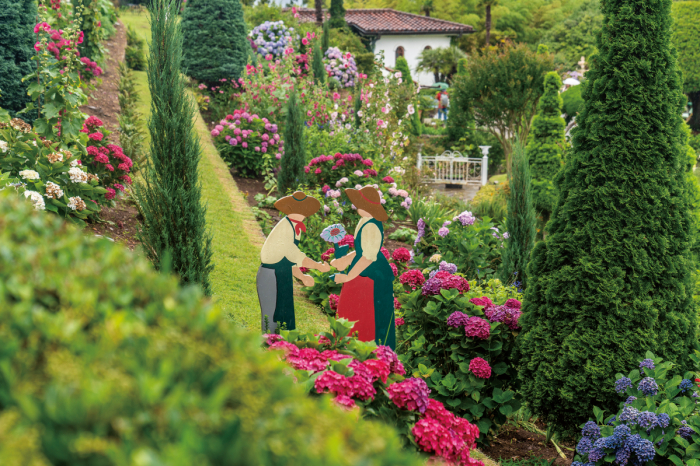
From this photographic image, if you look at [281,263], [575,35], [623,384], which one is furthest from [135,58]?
[575,35]

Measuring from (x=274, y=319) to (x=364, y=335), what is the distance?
27.5 inches

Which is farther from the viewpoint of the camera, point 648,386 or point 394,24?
point 394,24

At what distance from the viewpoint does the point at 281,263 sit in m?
4.05

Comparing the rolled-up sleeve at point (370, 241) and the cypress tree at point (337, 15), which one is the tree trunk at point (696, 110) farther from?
the rolled-up sleeve at point (370, 241)

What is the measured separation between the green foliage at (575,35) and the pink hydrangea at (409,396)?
125 ft

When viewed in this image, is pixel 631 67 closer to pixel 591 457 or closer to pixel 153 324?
pixel 591 457

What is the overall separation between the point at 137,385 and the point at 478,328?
3307mm

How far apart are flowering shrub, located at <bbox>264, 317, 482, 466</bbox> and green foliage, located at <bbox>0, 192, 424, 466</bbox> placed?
1259mm

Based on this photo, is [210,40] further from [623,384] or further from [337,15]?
[337,15]

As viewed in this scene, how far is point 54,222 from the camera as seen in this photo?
158 centimetres

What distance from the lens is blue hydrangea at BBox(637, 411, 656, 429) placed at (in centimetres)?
310

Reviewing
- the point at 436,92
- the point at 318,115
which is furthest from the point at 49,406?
the point at 436,92

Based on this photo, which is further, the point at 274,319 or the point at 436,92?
the point at 436,92

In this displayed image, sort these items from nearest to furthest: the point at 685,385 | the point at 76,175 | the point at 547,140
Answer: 1. the point at 685,385
2. the point at 76,175
3. the point at 547,140
